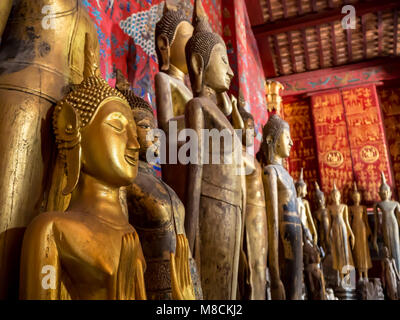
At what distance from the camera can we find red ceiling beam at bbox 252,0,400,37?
5965mm

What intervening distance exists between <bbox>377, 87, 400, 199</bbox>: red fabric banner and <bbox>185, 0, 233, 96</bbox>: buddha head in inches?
269

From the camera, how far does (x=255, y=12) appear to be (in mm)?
6258

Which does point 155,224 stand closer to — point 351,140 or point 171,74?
point 171,74

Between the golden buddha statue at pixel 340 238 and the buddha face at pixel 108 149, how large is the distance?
5.75 m

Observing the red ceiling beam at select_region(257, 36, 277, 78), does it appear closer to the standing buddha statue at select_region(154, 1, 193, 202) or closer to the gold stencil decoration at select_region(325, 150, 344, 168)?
the gold stencil decoration at select_region(325, 150, 344, 168)

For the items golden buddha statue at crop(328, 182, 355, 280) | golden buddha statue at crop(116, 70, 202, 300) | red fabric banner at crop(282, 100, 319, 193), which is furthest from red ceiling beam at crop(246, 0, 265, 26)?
golden buddha statue at crop(116, 70, 202, 300)

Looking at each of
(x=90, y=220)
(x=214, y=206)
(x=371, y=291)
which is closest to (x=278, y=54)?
(x=371, y=291)

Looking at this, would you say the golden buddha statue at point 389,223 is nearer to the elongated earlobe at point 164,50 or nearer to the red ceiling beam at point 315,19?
the red ceiling beam at point 315,19

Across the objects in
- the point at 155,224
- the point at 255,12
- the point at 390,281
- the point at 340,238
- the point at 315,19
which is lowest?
the point at 390,281

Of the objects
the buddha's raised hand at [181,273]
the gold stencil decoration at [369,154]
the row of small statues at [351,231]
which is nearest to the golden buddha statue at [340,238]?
the row of small statues at [351,231]

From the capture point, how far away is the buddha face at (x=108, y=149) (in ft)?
3.61

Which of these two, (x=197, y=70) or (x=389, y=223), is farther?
(x=389, y=223)

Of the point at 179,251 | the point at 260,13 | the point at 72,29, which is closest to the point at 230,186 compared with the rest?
the point at 179,251

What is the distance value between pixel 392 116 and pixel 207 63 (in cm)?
727
